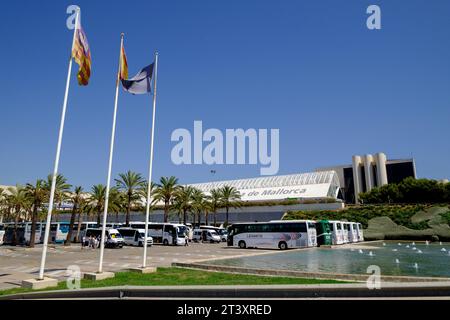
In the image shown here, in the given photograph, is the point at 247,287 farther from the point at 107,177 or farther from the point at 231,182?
the point at 231,182

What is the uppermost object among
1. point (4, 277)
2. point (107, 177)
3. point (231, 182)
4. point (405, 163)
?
point (405, 163)

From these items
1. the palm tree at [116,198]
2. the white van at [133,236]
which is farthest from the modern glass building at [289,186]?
the white van at [133,236]

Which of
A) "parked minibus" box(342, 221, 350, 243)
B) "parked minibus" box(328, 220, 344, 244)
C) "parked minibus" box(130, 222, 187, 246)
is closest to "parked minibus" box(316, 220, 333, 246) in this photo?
"parked minibus" box(328, 220, 344, 244)

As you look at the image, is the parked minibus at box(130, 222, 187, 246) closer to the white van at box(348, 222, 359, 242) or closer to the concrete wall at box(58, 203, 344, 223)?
the white van at box(348, 222, 359, 242)

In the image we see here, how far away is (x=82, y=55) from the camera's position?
1409cm

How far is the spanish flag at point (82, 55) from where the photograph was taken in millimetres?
13648

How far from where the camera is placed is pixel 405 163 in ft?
372

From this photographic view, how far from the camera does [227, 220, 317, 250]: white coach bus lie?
115 feet

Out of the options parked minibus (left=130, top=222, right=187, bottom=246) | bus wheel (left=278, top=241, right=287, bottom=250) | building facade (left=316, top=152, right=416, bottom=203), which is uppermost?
building facade (left=316, top=152, right=416, bottom=203)

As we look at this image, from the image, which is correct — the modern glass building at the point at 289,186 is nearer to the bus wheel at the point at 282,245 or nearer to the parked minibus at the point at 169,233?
the parked minibus at the point at 169,233

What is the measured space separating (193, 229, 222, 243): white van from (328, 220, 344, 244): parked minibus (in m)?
20.7

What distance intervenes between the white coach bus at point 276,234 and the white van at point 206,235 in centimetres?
1485
